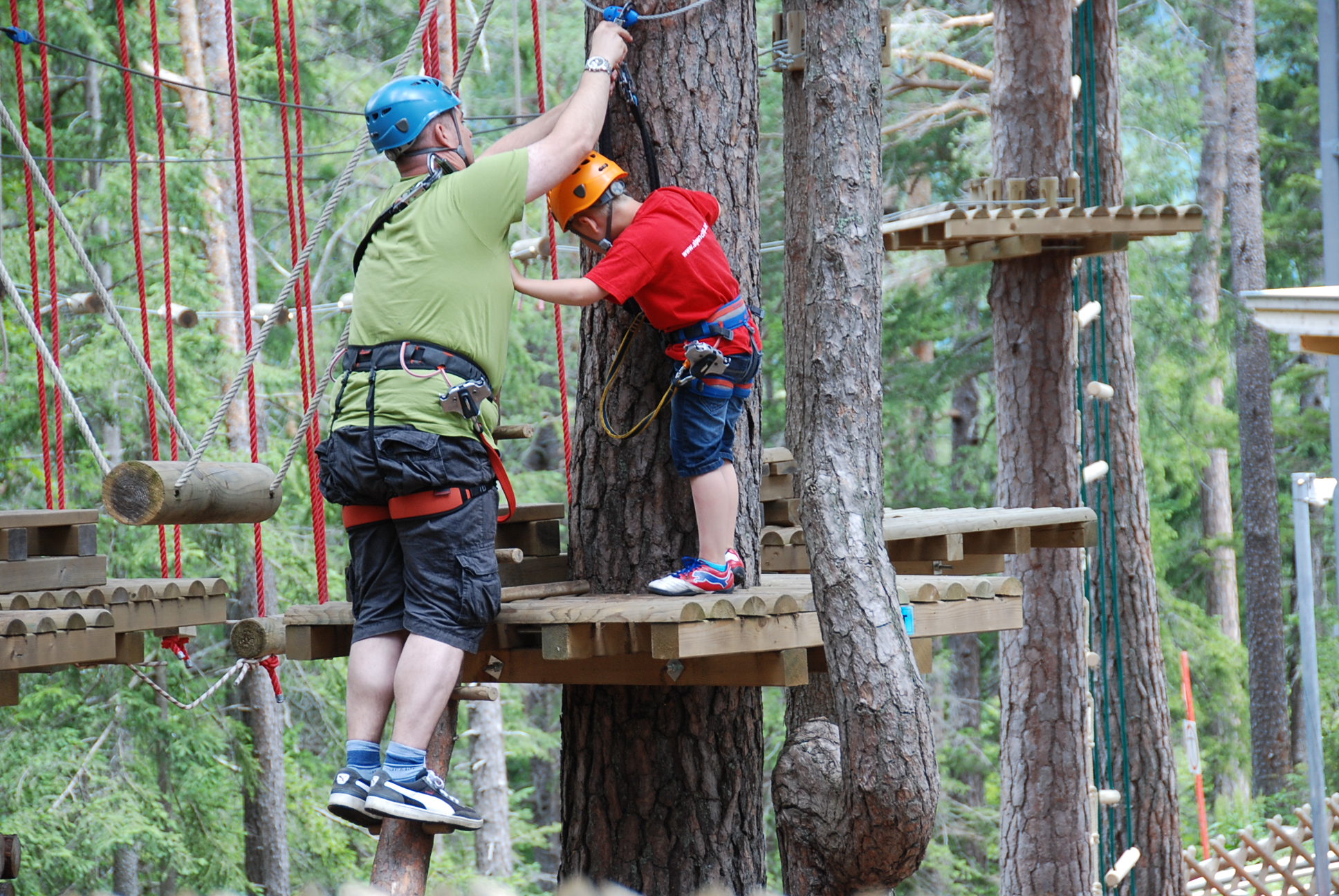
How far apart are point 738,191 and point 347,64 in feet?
49.7

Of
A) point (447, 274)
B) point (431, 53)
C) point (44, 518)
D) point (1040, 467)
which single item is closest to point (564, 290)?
point (447, 274)

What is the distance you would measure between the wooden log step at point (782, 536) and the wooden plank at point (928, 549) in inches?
14.0

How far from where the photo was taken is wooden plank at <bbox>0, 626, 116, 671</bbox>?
4.08 m

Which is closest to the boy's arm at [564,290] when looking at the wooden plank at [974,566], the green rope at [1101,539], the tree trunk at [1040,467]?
the wooden plank at [974,566]

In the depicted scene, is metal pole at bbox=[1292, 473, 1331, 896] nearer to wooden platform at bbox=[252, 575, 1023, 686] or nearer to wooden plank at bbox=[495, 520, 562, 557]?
wooden platform at bbox=[252, 575, 1023, 686]

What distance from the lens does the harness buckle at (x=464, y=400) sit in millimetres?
3211

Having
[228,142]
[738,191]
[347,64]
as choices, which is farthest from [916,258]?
[738,191]

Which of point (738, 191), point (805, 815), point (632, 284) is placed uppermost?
point (738, 191)

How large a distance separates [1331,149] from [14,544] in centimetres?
630

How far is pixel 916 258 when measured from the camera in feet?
45.8

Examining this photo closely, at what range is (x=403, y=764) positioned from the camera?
3.14 metres

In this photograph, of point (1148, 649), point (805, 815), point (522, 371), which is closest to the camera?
point (805, 815)

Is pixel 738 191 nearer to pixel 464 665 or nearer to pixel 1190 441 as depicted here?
pixel 464 665

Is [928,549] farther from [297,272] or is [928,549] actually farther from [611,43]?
[297,272]
